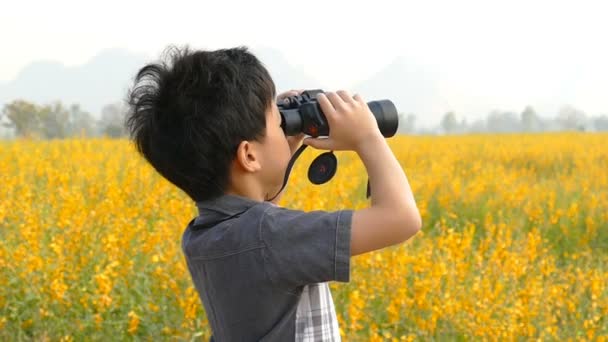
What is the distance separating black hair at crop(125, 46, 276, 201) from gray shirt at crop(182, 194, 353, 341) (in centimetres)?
8

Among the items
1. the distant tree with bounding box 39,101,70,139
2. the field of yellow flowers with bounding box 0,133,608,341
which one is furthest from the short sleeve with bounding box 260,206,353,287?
the distant tree with bounding box 39,101,70,139

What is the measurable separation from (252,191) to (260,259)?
16 centimetres

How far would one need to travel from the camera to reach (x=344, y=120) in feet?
4.09

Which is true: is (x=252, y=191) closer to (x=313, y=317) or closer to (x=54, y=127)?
(x=313, y=317)

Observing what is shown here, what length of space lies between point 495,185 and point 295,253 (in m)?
5.60

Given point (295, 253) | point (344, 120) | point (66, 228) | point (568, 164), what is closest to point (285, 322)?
point (295, 253)

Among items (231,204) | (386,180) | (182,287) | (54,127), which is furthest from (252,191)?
(54,127)

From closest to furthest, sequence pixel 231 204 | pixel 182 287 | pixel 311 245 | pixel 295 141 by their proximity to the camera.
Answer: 1. pixel 311 245
2. pixel 231 204
3. pixel 295 141
4. pixel 182 287

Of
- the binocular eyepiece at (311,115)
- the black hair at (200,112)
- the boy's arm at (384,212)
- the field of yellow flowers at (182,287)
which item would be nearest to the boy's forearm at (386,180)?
the boy's arm at (384,212)

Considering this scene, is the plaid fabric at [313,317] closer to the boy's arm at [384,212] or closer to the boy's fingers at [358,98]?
the boy's arm at [384,212]

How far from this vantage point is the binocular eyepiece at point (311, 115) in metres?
1.31

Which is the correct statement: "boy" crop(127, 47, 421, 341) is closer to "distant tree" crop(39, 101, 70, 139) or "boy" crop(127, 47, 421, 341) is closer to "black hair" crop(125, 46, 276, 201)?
"black hair" crop(125, 46, 276, 201)

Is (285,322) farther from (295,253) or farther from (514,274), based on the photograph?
(514,274)

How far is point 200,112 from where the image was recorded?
4.12ft
